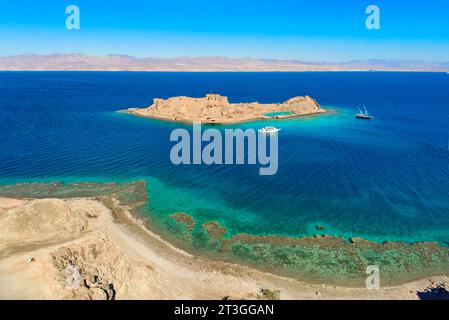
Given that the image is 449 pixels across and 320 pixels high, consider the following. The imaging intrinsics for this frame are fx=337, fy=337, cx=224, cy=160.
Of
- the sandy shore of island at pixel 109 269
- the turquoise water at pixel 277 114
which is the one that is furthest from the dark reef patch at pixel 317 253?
the turquoise water at pixel 277 114

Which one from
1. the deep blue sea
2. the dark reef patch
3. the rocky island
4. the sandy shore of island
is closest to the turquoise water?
the rocky island

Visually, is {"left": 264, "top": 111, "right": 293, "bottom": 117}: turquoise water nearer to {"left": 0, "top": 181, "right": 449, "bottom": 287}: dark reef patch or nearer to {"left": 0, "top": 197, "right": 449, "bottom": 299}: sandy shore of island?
{"left": 0, "top": 181, "right": 449, "bottom": 287}: dark reef patch

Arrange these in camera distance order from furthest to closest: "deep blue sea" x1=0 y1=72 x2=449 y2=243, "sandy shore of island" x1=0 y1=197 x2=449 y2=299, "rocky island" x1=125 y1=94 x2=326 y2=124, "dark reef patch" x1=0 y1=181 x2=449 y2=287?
"rocky island" x1=125 y1=94 x2=326 y2=124
"deep blue sea" x1=0 y1=72 x2=449 y2=243
"dark reef patch" x1=0 y1=181 x2=449 y2=287
"sandy shore of island" x1=0 y1=197 x2=449 y2=299

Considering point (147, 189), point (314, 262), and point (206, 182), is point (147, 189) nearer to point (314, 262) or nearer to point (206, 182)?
point (206, 182)

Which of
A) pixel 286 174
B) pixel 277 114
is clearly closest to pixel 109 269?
pixel 286 174

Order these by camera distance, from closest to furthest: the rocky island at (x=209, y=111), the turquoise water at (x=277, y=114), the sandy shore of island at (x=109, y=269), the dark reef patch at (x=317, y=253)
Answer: the sandy shore of island at (x=109, y=269) → the dark reef patch at (x=317, y=253) → the rocky island at (x=209, y=111) → the turquoise water at (x=277, y=114)

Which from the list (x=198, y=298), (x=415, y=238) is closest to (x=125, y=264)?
(x=198, y=298)

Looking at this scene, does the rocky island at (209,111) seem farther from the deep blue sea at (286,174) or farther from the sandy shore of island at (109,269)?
the sandy shore of island at (109,269)

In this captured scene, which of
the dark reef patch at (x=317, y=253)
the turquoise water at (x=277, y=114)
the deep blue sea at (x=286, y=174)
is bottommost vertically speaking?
the dark reef patch at (x=317, y=253)
